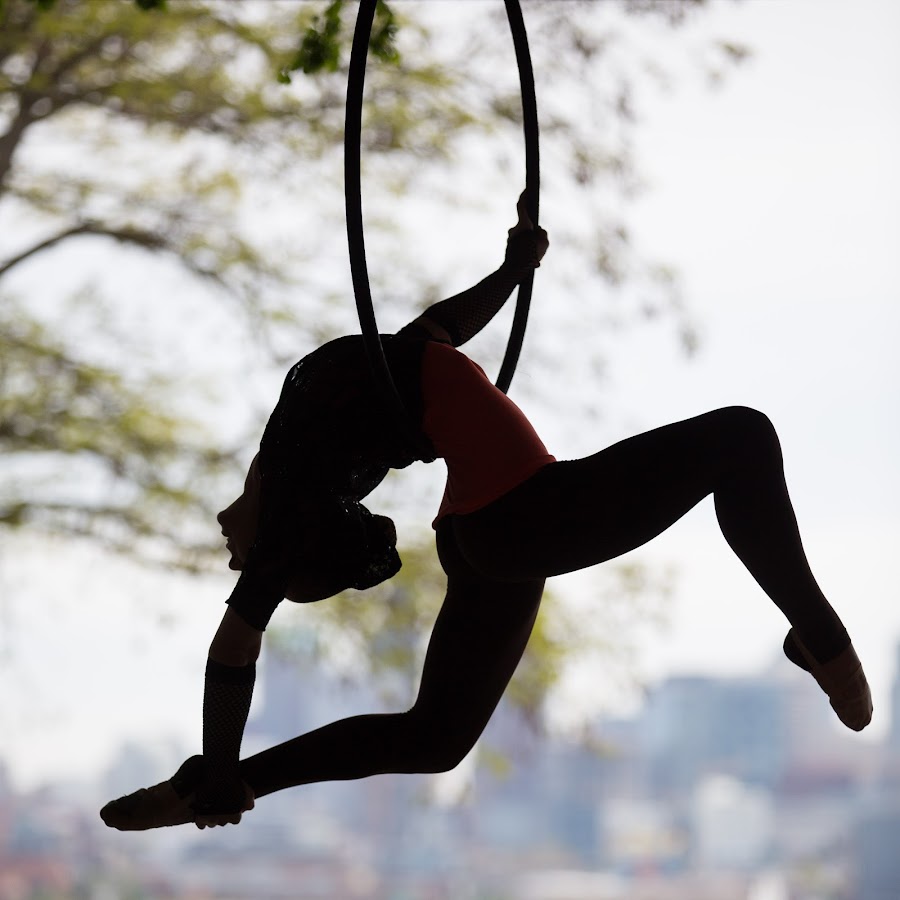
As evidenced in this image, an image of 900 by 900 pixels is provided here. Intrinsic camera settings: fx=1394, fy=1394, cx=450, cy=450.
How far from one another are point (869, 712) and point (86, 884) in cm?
1730

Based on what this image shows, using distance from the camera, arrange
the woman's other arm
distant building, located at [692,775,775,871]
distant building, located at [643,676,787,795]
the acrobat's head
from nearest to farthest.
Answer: the acrobat's head
the woman's other arm
distant building, located at [692,775,775,871]
distant building, located at [643,676,787,795]

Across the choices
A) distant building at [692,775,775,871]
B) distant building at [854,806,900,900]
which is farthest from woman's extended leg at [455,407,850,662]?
distant building at [692,775,775,871]

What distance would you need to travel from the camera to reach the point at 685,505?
1.53 metres

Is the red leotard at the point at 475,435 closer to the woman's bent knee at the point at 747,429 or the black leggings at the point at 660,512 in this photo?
the black leggings at the point at 660,512

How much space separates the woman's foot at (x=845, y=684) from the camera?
5.06 feet

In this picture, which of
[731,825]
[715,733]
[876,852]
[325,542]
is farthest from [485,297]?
[715,733]

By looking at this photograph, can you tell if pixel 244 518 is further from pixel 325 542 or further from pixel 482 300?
pixel 482 300

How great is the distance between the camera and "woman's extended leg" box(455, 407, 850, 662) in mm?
1499

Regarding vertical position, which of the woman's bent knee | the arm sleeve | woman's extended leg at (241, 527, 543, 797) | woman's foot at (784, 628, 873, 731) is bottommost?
woman's foot at (784, 628, 873, 731)

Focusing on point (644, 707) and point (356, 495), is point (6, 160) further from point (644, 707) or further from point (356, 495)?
point (356, 495)

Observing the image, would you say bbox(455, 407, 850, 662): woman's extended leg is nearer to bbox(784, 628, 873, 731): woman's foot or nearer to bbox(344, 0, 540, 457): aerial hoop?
bbox(784, 628, 873, 731): woman's foot

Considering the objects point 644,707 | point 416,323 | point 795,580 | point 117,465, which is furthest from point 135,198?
point 795,580

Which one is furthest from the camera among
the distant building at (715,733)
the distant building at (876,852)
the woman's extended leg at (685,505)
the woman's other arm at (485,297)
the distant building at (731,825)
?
the distant building at (715,733)

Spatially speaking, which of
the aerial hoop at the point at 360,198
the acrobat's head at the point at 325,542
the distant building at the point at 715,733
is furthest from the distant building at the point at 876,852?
the acrobat's head at the point at 325,542
